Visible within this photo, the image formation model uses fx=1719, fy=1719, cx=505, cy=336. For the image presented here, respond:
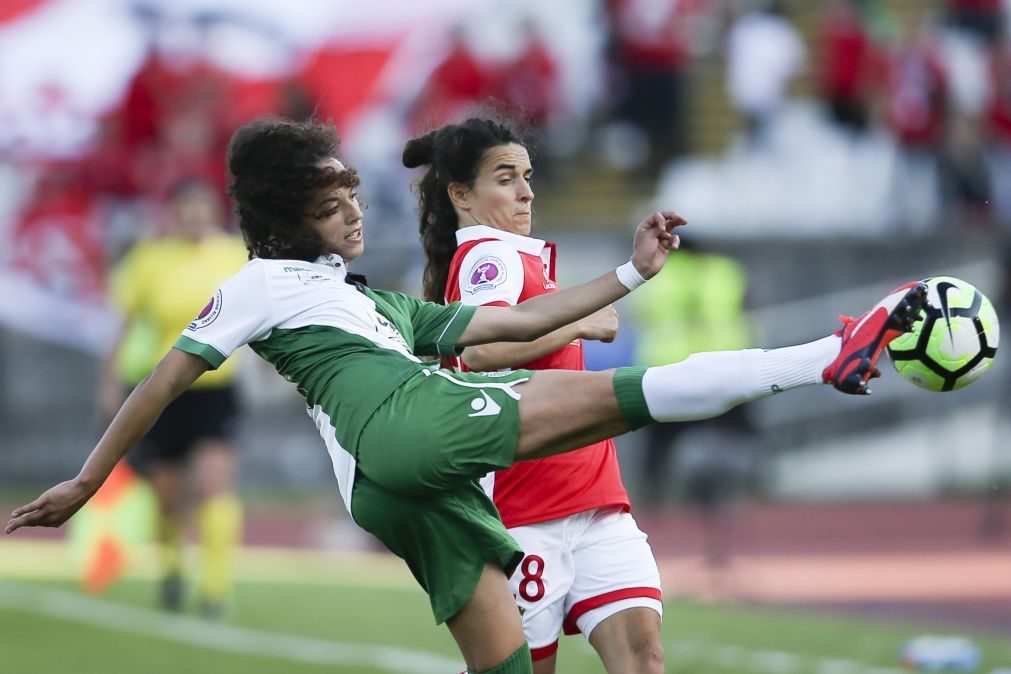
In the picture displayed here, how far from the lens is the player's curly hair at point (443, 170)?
5.63m

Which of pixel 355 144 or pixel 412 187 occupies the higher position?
pixel 355 144

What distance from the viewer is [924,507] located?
15.5 meters

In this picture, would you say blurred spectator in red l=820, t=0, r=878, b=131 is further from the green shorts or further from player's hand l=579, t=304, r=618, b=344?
the green shorts

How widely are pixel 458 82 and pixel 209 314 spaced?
11418 mm

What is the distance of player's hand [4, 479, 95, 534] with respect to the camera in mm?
4883

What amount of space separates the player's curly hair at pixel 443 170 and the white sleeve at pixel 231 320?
981mm

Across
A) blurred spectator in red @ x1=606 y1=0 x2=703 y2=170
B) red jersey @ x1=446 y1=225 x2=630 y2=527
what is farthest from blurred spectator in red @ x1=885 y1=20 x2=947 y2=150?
red jersey @ x1=446 y1=225 x2=630 y2=527

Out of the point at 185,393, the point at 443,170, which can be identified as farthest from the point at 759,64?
the point at 443,170

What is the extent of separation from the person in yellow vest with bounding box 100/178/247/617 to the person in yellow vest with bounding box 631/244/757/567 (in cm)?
304

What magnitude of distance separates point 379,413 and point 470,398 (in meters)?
0.25

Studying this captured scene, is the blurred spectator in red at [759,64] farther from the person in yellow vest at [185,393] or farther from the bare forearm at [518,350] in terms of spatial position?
the bare forearm at [518,350]

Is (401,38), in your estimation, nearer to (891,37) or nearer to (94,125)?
(94,125)

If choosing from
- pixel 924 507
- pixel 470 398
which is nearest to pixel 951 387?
pixel 470 398

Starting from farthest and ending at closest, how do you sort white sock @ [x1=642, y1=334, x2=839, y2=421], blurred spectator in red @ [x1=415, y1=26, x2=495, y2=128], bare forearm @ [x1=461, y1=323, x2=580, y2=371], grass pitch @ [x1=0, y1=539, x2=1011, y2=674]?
blurred spectator in red @ [x1=415, y1=26, x2=495, y2=128], grass pitch @ [x1=0, y1=539, x2=1011, y2=674], bare forearm @ [x1=461, y1=323, x2=580, y2=371], white sock @ [x1=642, y1=334, x2=839, y2=421]
